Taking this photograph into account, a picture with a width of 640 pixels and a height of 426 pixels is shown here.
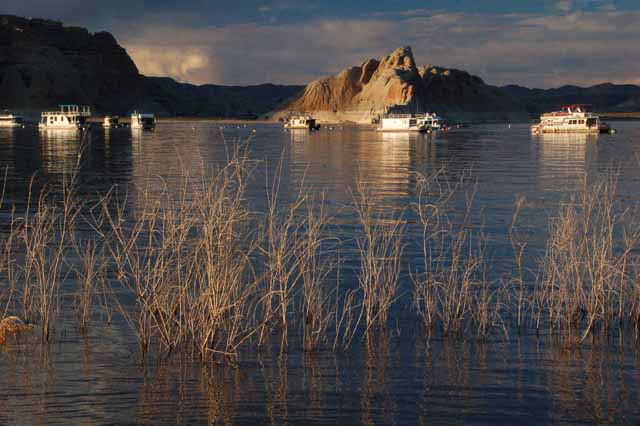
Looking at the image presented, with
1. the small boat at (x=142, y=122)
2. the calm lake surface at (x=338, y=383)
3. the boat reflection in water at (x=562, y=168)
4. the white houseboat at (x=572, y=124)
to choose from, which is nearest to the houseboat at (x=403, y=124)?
the white houseboat at (x=572, y=124)

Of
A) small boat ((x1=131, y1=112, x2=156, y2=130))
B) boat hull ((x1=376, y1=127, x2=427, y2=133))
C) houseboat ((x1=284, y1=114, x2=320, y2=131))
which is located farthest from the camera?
houseboat ((x1=284, y1=114, x2=320, y2=131))

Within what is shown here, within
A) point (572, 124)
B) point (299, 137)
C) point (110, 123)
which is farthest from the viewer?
point (110, 123)

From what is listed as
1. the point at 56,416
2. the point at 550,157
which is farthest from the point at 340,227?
the point at 550,157

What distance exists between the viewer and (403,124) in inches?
4658

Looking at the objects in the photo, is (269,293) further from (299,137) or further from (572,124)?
(572,124)

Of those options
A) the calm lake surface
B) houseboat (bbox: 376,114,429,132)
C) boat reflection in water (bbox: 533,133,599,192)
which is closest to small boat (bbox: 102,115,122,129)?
houseboat (bbox: 376,114,429,132)

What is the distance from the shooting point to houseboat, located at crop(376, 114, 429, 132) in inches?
4542

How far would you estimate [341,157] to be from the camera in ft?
193

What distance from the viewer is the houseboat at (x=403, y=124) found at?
115375mm

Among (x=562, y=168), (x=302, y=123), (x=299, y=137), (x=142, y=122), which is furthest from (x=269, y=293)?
(x=302, y=123)

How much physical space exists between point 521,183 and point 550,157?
2305 centimetres

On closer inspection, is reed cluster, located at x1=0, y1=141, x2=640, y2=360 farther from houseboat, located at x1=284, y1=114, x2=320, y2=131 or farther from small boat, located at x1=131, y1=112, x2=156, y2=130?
houseboat, located at x1=284, y1=114, x2=320, y2=131

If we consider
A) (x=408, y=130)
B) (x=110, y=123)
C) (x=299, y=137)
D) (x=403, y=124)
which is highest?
(x=110, y=123)

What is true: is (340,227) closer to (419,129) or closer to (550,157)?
(550,157)
